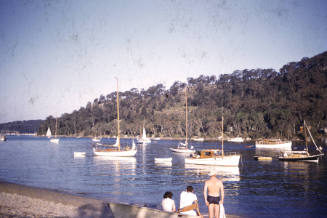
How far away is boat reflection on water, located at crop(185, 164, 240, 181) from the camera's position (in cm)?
3903

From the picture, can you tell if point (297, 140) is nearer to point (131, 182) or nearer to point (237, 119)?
point (237, 119)

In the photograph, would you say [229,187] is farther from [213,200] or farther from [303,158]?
[303,158]

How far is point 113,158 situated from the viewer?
214ft

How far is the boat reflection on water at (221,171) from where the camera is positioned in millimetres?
39031

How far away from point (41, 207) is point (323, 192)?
23478 millimetres

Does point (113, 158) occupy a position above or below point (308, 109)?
below

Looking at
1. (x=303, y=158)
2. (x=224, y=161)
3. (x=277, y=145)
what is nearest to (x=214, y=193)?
(x=224, y=161)

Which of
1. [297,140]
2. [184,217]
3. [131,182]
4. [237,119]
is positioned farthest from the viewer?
[237,119]

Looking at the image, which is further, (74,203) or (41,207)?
(74,203)

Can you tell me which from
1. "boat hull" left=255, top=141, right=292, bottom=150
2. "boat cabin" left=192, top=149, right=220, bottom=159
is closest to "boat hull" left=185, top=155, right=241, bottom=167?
"boat cabin" left=192, top=149, right=220, bottom=159

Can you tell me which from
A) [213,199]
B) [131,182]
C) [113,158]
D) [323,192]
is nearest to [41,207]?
[213,199]

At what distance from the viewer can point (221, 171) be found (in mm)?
44312

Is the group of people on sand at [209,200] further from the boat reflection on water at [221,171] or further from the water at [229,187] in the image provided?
the boat reflection on water at [221,171]

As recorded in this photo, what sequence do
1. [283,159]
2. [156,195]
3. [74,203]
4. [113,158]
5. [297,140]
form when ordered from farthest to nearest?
[297,140]
[113,158]
[283,159]
[156,195]
[74,203]
